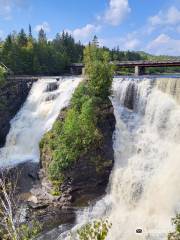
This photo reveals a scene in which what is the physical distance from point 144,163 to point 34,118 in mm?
18034

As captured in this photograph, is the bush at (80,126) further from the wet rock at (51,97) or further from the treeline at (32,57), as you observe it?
the treeline at (32,57)

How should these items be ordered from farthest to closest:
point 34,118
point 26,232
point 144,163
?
1. point 34,118
2. point 144,163
3. point 26,232

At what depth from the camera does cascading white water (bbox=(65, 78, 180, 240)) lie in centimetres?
2605

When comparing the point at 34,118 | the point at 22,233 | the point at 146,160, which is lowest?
the point at 146,160

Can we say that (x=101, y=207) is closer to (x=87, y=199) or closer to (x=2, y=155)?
(x=87, y=199)

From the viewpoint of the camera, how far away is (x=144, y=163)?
31.4 metres

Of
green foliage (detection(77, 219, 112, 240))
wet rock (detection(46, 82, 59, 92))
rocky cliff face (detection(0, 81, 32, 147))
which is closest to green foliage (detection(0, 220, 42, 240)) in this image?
green foliage (detection(77, 219, 112, 240))

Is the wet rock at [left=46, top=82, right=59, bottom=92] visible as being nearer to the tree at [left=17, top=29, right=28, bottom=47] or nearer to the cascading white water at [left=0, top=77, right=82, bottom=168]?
the cascading white water at [left=0, top=77, right=82, bottom=168]

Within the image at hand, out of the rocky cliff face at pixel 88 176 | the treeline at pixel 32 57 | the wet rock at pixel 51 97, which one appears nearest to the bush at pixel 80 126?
the rocky cliff face at pixel 88 176

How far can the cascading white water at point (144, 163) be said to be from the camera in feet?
85.5

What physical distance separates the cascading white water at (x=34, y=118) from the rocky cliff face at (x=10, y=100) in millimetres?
679

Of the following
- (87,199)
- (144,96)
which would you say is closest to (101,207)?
(87,199)

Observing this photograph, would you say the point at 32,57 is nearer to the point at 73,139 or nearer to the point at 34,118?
the point at 34,118

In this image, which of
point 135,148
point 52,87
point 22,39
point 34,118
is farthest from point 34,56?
point 135,148
